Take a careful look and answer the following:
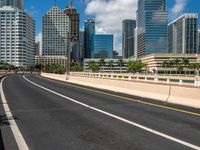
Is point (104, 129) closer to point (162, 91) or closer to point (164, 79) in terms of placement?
point (162, 91)

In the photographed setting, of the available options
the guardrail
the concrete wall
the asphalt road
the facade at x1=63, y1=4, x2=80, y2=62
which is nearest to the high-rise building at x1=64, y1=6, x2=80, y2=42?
the facade at x1=63, y1=4, x2=80, y2=62

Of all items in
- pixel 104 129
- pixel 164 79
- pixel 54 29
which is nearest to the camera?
pixel 104 129

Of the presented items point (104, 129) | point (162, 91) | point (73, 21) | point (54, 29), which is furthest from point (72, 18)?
point (104, 129)

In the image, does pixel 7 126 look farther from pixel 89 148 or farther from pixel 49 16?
pixel 49 16

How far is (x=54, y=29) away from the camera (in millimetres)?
107750

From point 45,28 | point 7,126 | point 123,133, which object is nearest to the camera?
point 123,133

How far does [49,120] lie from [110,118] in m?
1.94

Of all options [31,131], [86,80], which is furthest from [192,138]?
[86,80]

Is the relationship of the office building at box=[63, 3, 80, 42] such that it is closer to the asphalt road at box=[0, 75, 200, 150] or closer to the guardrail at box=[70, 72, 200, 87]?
the guardrail at box=[70, 72, 200, 87]

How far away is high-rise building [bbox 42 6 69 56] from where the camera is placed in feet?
324

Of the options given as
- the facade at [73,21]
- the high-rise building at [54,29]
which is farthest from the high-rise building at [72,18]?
the high-rise building at [54,29]

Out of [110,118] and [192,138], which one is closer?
[192,138]

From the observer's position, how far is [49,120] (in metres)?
11.2

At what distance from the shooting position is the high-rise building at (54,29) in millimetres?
98812
